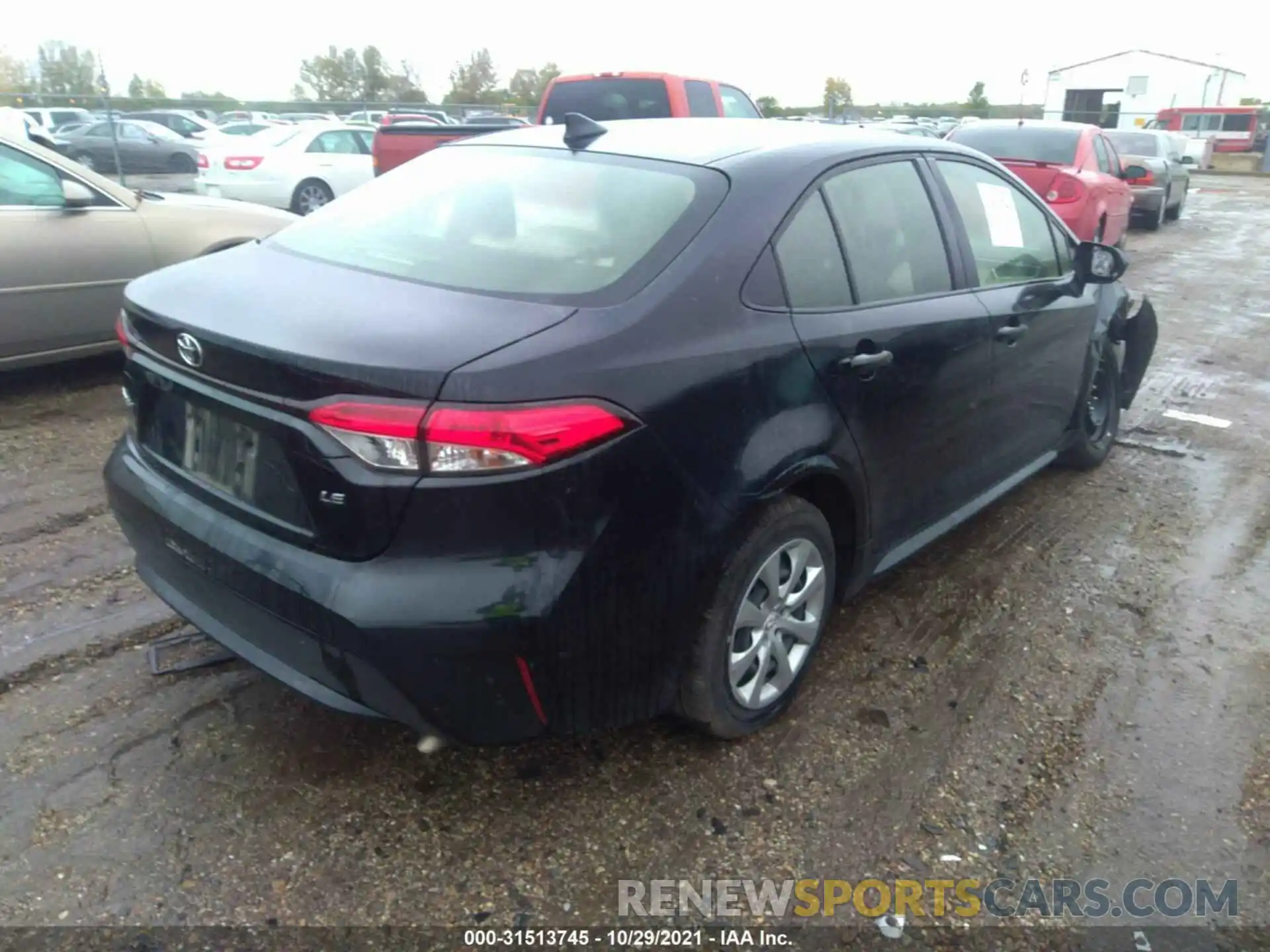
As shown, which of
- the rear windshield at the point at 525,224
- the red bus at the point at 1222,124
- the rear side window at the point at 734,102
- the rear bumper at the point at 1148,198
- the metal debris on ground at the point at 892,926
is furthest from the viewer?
the red bus at the point at 1222,124

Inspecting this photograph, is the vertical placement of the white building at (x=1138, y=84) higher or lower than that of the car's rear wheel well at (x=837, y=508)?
higher

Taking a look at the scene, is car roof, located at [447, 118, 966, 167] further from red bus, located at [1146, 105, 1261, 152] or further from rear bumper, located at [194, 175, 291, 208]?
red bus, located at [1146, 105, 1261, 152]

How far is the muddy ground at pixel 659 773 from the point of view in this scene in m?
2.42

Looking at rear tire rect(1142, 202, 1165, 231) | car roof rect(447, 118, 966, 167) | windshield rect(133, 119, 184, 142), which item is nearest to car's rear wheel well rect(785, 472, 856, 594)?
car roof rect(447, 118, 966, 167)

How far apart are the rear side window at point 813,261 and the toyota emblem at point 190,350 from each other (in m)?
1.49

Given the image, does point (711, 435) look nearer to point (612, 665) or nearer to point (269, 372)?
point (612, 665)

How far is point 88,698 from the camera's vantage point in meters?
3.00

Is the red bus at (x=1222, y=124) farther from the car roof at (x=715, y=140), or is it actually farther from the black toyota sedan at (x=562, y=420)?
the black toyota sedan at (x=562, y=420)

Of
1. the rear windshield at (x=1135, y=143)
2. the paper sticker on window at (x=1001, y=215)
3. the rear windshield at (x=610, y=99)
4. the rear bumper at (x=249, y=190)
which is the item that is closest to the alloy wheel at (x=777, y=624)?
the paper sticker on window at (x=1001, y=215)

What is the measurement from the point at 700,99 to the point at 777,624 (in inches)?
337

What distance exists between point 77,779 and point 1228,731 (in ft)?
10.8

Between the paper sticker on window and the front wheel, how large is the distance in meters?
1.60

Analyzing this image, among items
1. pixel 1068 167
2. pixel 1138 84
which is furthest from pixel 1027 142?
pixel 1138 84

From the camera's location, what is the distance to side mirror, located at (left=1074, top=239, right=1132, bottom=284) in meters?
4.37
